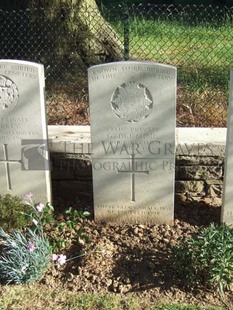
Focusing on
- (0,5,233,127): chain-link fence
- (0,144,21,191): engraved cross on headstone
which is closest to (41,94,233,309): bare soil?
(0,144,21,191): engraved cross on headstone

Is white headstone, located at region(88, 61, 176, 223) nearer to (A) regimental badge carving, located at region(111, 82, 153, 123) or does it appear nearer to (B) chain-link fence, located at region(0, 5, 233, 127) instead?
(A) regimental badge carving, located at region(111, 82, 153, 123)

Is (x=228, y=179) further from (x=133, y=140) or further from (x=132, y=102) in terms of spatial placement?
(x=132, y=102)

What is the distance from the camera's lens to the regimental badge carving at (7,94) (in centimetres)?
371

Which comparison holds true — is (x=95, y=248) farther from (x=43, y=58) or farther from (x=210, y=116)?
(x=43, y=58)

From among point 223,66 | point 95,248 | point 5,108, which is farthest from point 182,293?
point 223,66

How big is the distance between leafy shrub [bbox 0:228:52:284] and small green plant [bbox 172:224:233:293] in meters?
0.91

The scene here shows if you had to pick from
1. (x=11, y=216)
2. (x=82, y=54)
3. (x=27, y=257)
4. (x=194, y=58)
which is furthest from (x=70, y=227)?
(x=194, y=58)

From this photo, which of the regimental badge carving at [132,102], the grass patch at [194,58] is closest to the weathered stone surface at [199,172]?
the regimental badge carving at [132,102]

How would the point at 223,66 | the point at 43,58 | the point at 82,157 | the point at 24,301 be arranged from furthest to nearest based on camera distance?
the point at 223,66 → the point at 43,58 → the point at 82,157 → the point at 24,301

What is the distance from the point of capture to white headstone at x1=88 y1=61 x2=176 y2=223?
3.52 m

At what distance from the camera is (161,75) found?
347 centimetres

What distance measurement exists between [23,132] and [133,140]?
0.91 metres

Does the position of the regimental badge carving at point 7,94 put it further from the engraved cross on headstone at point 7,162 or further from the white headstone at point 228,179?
the white headstone at point 228,179

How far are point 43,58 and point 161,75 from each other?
11.2 feet
